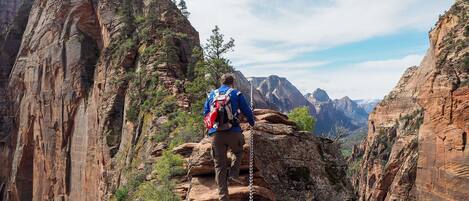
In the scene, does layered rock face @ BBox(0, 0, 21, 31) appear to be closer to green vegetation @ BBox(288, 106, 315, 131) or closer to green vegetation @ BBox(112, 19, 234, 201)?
green vegetation @ BBox(112, 19, 234, 201)

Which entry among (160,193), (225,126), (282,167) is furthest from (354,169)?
(225,126)

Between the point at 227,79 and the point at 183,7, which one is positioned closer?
the point at 227,79

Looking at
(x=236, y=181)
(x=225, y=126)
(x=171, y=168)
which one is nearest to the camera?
(x=225, y=126)

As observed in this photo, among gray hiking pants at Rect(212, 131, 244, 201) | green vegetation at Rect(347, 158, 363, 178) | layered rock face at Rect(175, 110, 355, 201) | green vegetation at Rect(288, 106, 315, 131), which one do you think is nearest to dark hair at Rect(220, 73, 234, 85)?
gray hiking pants at Rect(212, 131, 244, 201)

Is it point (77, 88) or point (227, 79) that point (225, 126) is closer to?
point (227, 79)

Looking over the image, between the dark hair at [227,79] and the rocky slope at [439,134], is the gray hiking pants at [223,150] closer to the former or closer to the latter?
the dark hair at [227,79]

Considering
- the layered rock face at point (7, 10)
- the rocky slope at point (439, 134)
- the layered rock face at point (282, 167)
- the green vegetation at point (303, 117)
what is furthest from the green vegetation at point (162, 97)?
the layered rock face at point (7, 10)

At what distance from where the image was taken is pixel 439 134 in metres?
64.4

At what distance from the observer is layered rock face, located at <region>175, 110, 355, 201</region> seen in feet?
43.8

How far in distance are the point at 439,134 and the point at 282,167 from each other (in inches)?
2167

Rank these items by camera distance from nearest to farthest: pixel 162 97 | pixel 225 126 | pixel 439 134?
pixel 225 126, pixel 162 97, pixel 439 134

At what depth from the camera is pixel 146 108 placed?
3369cm

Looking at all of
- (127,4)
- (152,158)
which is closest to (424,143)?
(127,4)

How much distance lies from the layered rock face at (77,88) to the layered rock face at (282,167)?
19476 mm
